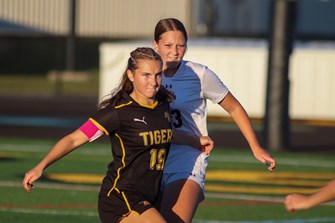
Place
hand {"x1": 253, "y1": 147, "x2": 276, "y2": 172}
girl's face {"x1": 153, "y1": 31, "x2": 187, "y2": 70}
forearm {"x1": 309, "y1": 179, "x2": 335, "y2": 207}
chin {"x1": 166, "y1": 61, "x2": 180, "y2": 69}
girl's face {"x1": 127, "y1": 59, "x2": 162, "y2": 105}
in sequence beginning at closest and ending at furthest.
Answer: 1. forearm {"x1": 309, "y1": 179, "x2": 335, "y2": 207}
2. girl's face {"x1": 127, "y1": 59, "x2": 162, "y2": 105}
3. hand {"x1": 253, "y1": 147, "x2": 276, "y2": 172}
4. girl's face {"x1": 153, "y1": 31, "x2": 187, "y2": 70}
5. chin {"x1": 166, "y1": 61, "x2": 180, "y2": 69}

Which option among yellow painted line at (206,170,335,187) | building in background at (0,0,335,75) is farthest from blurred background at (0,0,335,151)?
yellow painted line at (206,170,335,187)

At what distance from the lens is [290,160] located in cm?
1945

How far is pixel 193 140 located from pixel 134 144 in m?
0.68

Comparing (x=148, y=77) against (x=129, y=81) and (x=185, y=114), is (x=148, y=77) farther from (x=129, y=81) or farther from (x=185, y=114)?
(x=185, y=114)

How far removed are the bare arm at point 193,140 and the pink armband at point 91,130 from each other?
74 cm

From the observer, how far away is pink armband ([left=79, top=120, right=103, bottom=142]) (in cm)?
808

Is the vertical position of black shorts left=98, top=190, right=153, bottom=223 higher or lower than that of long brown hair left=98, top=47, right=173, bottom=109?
lower

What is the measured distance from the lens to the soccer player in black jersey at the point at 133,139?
806 centimetres

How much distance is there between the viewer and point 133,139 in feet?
26.7

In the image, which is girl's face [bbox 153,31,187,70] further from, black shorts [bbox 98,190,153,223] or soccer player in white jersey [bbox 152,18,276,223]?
black shorts [bbox 98,190,153,223]

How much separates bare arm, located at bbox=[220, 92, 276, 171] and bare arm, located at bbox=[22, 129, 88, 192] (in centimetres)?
128

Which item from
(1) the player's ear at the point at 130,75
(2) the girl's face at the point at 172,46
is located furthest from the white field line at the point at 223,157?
(1) the player's ear at the point at 130,75

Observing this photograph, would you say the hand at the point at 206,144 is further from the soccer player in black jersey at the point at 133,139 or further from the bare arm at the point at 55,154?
the bare arm at the point at 55,154

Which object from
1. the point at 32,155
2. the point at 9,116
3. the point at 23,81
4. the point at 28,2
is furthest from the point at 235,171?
the point at 28,2
